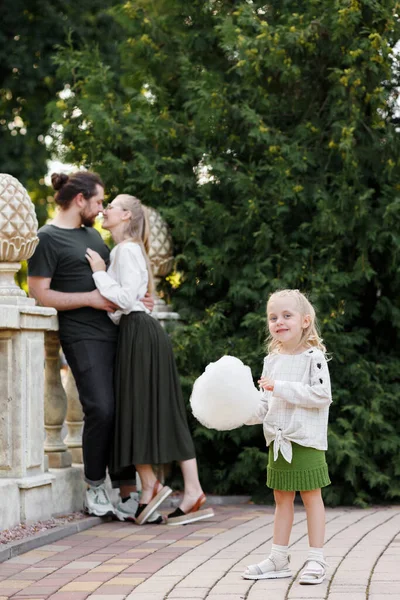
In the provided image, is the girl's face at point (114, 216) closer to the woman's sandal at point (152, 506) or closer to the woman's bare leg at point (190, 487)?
the woman's bare leg at point (190, 487)

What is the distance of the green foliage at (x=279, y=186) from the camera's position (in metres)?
7.38

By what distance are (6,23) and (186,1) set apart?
9404mm

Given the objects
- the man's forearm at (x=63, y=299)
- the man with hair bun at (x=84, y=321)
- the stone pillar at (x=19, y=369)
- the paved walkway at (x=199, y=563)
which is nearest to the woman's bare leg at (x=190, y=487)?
the paved walkway at (x=199, y=563)

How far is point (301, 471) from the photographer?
15.1 ft

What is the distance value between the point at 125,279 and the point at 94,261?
0.27 metres

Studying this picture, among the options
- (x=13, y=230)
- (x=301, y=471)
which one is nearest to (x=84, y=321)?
(x=13, y=230)

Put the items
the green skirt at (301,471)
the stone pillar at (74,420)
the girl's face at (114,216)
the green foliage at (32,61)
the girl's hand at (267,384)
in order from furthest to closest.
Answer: the green foliage at (32,61)
the stone pillar at (74,420)
the girl's face at (114,216)
the green skirt at (301,471)
the girl's hand at (267,384)

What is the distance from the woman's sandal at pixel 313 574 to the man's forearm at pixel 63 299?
2627mm

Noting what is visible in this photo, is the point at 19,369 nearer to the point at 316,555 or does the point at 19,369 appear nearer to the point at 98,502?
the point at 98,502

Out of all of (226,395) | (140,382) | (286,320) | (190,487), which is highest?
(286,320)

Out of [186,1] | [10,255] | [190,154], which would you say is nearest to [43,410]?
[10,255]

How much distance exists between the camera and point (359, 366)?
293 inches

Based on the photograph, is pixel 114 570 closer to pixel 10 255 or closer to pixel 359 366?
pixel 10 255

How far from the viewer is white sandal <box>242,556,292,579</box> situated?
453cm
